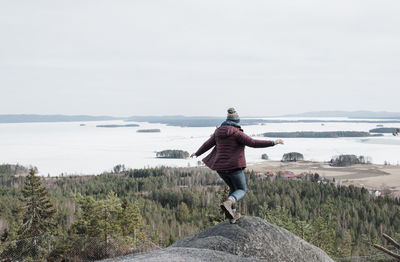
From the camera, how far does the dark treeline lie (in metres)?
66.7

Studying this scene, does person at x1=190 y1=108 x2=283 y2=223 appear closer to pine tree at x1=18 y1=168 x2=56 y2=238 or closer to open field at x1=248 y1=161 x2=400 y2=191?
pine tree at x1=18 y1=168 x2=56 y2=238

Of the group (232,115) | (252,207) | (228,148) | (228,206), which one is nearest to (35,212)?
(228,206)

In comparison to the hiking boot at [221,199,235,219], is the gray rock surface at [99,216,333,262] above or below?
below

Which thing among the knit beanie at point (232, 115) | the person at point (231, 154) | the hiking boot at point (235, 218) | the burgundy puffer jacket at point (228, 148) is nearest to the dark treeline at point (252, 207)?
the hiking boot at point (235, 218)

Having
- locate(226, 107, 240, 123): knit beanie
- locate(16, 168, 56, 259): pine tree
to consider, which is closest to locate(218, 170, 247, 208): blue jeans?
locate(226, 107, 240, 123): knit beanie

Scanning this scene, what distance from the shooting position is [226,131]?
981 centimetres

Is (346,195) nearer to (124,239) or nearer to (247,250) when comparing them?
(124,239)

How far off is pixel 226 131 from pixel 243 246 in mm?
3423

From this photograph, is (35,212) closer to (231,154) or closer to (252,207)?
(231,154)

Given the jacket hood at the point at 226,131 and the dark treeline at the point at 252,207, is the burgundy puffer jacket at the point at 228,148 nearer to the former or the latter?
the jacket hood at the point at 226,131

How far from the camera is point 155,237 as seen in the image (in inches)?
2371

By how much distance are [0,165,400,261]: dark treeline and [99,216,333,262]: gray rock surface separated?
28264 millimetres

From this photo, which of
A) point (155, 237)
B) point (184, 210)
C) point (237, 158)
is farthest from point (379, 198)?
point (237, 158)

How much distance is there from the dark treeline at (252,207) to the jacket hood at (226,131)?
3072cm
